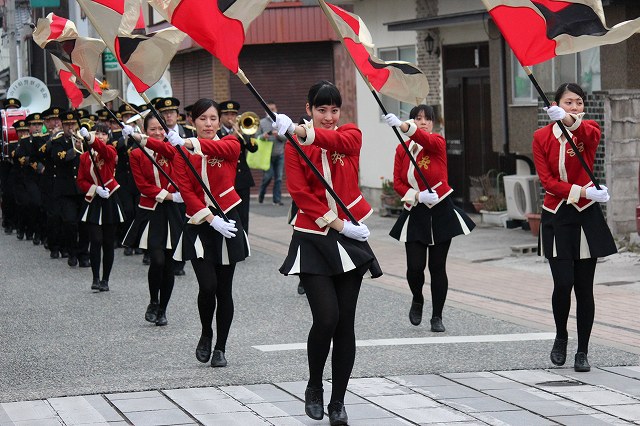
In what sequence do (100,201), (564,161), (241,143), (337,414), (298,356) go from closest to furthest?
(337,414)
(564,161)
(298,356)
(100,201)
(241,143)

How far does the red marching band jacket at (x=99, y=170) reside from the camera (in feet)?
46.5

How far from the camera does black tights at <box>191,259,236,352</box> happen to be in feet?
29.0

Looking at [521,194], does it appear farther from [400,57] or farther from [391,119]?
→ [391,119]

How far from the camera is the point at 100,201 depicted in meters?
14.0

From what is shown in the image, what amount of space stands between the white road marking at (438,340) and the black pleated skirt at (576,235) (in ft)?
4.36

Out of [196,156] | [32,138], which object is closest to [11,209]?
[32,138]

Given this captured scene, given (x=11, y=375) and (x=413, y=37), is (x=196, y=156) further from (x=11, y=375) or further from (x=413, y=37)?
(x=413, y=37)

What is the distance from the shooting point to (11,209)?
879 inches

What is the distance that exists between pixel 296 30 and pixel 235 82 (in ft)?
6.36

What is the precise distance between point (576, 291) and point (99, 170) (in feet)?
24.1

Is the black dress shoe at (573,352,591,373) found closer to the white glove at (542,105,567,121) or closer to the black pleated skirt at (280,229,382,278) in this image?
the white glove at (542,105,567,121)

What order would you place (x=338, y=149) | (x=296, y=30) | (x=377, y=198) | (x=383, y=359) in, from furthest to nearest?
(x=296, y=30), (x=377, y=198), (x=383, y=359), (x=338, y=149)

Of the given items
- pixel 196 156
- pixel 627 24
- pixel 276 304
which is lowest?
pixel 276 304

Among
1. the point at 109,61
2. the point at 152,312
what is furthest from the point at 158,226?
the point at 109,61
